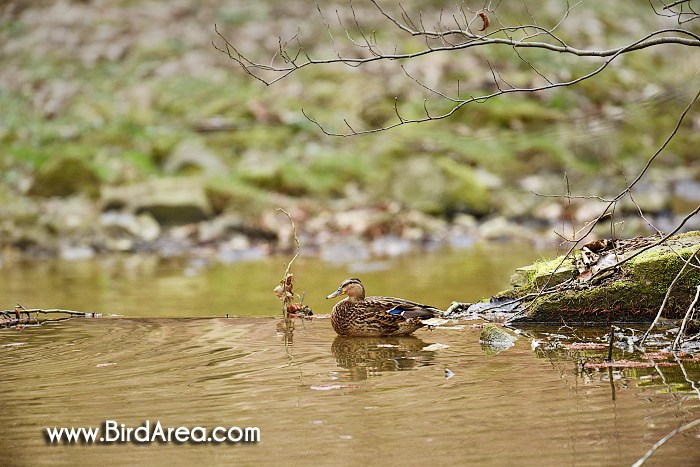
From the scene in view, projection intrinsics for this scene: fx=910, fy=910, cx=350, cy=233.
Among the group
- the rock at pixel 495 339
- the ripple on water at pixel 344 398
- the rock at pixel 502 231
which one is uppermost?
the rock at pixel 502 231

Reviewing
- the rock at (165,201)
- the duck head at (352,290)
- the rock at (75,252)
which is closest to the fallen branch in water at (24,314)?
the duck head at (352,290)

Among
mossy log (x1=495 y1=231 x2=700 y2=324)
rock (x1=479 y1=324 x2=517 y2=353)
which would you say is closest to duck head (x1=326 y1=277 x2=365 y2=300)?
rock (x1=479 y1=324 x2=517 y2=353)

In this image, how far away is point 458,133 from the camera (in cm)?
1672

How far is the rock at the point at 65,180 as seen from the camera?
48.4ft

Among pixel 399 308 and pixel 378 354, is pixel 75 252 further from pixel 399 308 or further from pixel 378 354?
pixel 378 354

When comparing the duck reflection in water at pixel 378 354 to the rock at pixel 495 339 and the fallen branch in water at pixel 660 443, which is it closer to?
the rock at pixel 495 339

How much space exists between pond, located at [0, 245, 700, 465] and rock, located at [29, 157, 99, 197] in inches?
331

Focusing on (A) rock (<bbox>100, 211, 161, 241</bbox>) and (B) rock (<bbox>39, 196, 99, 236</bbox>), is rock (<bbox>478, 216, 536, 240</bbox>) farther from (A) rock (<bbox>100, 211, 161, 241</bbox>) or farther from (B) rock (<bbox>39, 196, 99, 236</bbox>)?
(B) rock (<bbox>39, 196, 99, 236</bbox>)

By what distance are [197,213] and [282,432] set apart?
34.2 ft

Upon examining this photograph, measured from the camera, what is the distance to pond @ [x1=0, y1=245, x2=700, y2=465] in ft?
10.5

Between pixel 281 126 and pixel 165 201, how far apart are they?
165 inches

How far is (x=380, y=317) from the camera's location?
5.46 meters

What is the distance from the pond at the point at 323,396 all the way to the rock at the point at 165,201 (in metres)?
6.72

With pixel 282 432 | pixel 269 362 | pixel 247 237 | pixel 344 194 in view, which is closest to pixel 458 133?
pixel 344 194
